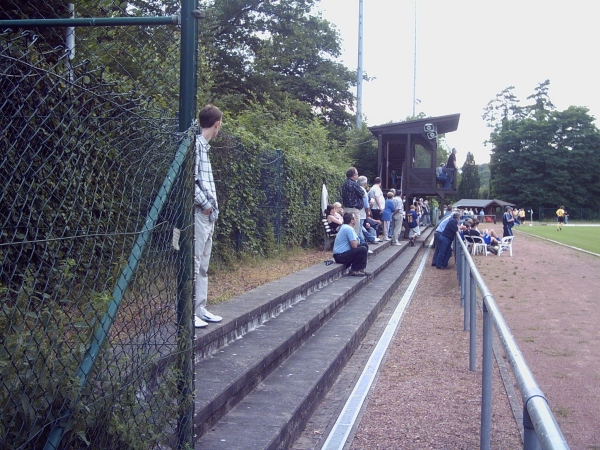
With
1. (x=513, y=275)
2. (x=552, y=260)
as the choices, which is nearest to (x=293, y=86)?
(x=552, y=260)

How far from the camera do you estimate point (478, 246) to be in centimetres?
2402

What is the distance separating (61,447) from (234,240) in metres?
7.99

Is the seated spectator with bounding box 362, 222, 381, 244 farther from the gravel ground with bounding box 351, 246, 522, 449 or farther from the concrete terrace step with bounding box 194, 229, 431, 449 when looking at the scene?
the gravel ground with bounding box 351, 246, 522, 449

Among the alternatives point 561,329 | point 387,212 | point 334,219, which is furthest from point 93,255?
point 387,212

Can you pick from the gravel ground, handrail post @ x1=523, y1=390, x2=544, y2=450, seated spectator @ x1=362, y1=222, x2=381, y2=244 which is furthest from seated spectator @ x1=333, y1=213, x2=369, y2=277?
handrail post @ x1=523, y1=390, x2=544, y2=450

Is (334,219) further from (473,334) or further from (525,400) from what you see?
(525,400)

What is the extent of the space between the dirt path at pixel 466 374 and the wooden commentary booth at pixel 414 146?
43.5 ft

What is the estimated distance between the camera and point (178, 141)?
3.47 m

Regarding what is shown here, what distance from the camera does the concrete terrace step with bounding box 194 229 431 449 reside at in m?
4.25

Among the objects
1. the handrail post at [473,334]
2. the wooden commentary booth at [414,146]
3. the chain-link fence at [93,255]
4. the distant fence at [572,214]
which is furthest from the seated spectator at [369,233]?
the distant fence at [572,214]

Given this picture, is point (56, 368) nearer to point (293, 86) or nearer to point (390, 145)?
point (390, 145)

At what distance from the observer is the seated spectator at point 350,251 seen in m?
12.0

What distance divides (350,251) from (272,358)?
6.42m

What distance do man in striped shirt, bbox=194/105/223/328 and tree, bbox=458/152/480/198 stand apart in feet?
342
